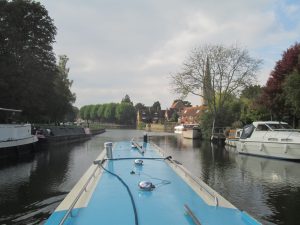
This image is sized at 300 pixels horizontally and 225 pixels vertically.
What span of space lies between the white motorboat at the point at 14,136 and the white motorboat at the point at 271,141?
16.3 metres

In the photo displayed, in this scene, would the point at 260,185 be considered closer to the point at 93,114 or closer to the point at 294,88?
the point at 294,88

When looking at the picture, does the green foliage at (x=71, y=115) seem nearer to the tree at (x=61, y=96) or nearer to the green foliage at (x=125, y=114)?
the tree at (x=61, y=96)

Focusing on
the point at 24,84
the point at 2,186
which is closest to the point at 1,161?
the point at 2,186

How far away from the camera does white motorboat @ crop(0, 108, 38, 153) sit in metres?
24.2

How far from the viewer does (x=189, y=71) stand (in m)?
47.8

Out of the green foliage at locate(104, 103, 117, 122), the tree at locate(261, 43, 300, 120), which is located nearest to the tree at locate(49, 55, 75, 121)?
the tree at locate(261, 43, 300, 120)

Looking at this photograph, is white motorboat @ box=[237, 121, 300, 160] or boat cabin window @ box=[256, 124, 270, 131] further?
boat cabin window @ box=[256, 124, 270, 131]

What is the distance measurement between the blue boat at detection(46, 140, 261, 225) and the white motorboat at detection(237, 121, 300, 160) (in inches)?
674

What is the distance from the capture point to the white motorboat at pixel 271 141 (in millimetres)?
23828

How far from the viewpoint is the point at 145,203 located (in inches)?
228

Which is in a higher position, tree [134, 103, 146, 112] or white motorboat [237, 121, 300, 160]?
tree [134, 103, 146, 112]

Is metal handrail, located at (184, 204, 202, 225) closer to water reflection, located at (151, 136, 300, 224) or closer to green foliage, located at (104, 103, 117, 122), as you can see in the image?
water reflection, located at (151, 136, 300, 224)

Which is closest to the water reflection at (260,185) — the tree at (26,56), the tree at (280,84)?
the tree at (280,84)

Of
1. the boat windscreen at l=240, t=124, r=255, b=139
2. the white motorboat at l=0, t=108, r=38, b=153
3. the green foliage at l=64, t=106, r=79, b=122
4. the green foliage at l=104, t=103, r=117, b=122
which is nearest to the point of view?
the white motorboat at l=0, t=108, r=38, b=153
